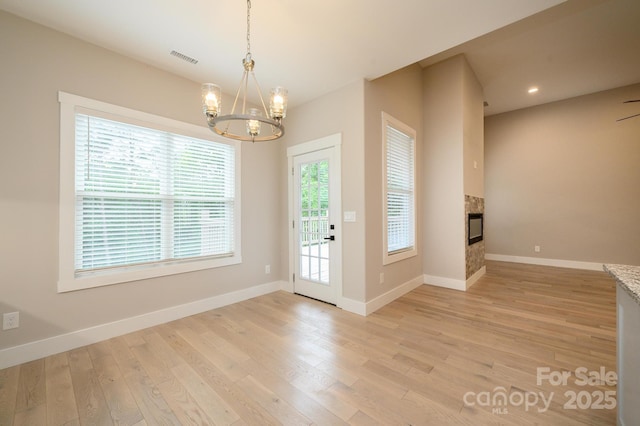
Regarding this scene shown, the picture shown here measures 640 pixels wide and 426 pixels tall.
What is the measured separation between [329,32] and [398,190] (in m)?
2.30

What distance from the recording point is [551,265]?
216 inches

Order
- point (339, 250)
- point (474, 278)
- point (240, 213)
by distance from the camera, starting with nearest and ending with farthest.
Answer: point (339, 250), point (240, 213), point (474, 278)

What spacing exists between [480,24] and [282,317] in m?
3.60

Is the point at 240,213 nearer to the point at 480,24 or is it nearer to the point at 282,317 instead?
the point at 282,317

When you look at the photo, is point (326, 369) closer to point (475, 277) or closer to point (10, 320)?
point (10, 320)

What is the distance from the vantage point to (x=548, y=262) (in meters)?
5.54

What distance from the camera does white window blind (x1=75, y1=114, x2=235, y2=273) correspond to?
2439mm

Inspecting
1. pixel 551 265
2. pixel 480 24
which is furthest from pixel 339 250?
pixel 551 265

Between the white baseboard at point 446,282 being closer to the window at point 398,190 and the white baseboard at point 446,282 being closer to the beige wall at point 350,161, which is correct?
the window at point 398,190

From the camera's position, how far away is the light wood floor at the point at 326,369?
1.54m

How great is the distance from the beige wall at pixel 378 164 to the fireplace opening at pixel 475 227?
4.11ft

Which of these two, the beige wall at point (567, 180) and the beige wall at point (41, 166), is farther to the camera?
the beige wall at point (567, 180)

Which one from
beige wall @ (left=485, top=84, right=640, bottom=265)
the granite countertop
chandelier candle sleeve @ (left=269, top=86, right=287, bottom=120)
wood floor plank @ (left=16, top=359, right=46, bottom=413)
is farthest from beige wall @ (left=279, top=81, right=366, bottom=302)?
beige wall @ (left=485, top=84, right=640, bottom=265)

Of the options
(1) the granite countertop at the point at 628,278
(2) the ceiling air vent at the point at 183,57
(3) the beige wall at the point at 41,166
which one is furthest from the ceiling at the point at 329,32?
(1) the granite countertop at the point at 628,278
